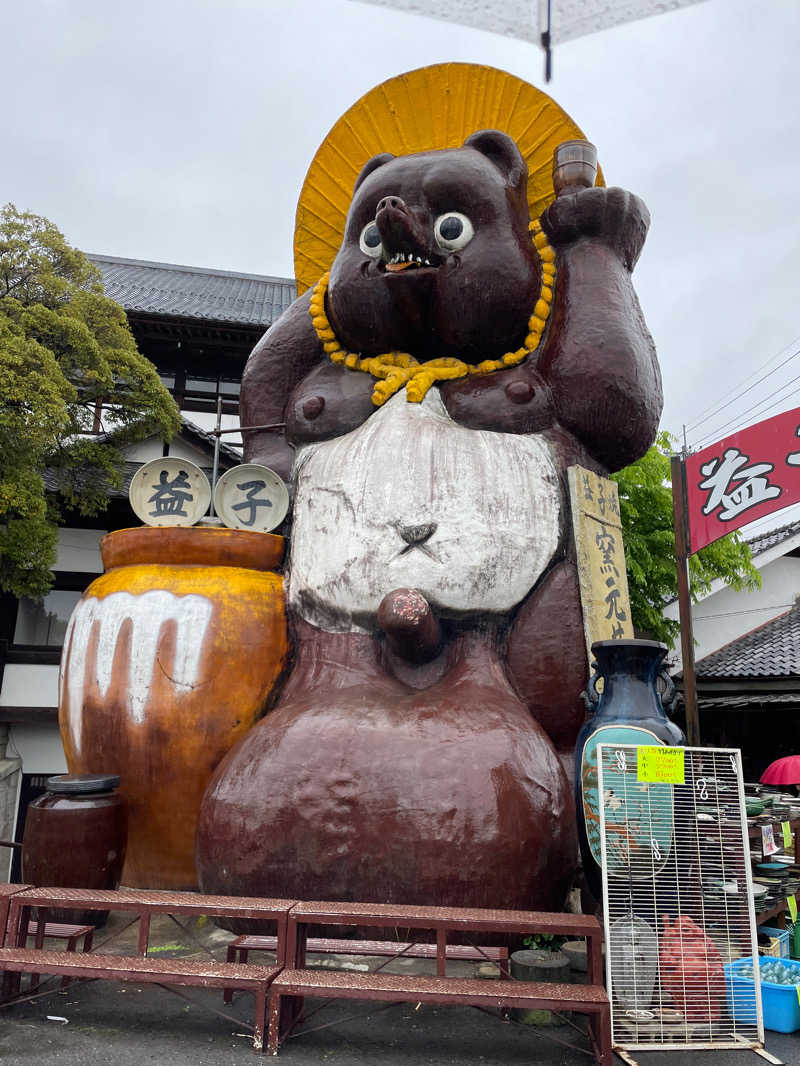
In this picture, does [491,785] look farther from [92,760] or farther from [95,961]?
[92,760]

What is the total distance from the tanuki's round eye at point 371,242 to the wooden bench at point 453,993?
4503mm

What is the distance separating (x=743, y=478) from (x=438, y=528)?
2850 mm

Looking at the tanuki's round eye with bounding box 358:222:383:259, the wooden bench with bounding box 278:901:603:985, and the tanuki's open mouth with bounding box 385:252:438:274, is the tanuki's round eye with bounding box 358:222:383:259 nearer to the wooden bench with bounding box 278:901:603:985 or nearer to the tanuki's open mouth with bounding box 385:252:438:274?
the tanuki's open mouth with bounding box 385:252:438:274

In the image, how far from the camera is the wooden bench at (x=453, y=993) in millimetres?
3219

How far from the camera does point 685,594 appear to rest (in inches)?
253

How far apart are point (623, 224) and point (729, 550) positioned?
7406mm

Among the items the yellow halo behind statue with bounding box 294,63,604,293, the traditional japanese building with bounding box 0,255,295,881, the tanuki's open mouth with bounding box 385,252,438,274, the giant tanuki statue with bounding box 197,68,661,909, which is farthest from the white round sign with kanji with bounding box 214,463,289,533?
the traditional japanese building with bounding box 0,255,295,881

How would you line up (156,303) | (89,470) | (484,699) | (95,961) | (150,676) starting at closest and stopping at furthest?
(95,961)
(484,699)
(150,676)
(89,470)
(156,303)

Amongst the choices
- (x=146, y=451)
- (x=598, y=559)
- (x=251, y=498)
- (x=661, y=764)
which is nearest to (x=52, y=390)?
(x=251, y=498)

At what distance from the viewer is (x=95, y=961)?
3588 mm

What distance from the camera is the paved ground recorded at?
131 inches

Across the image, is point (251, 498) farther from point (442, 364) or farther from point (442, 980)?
point (442, 980)

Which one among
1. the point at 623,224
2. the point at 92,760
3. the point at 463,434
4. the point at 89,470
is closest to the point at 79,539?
the point at 89,470

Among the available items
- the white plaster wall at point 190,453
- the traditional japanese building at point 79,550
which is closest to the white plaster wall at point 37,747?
the traditional japanese building at point 79,550
